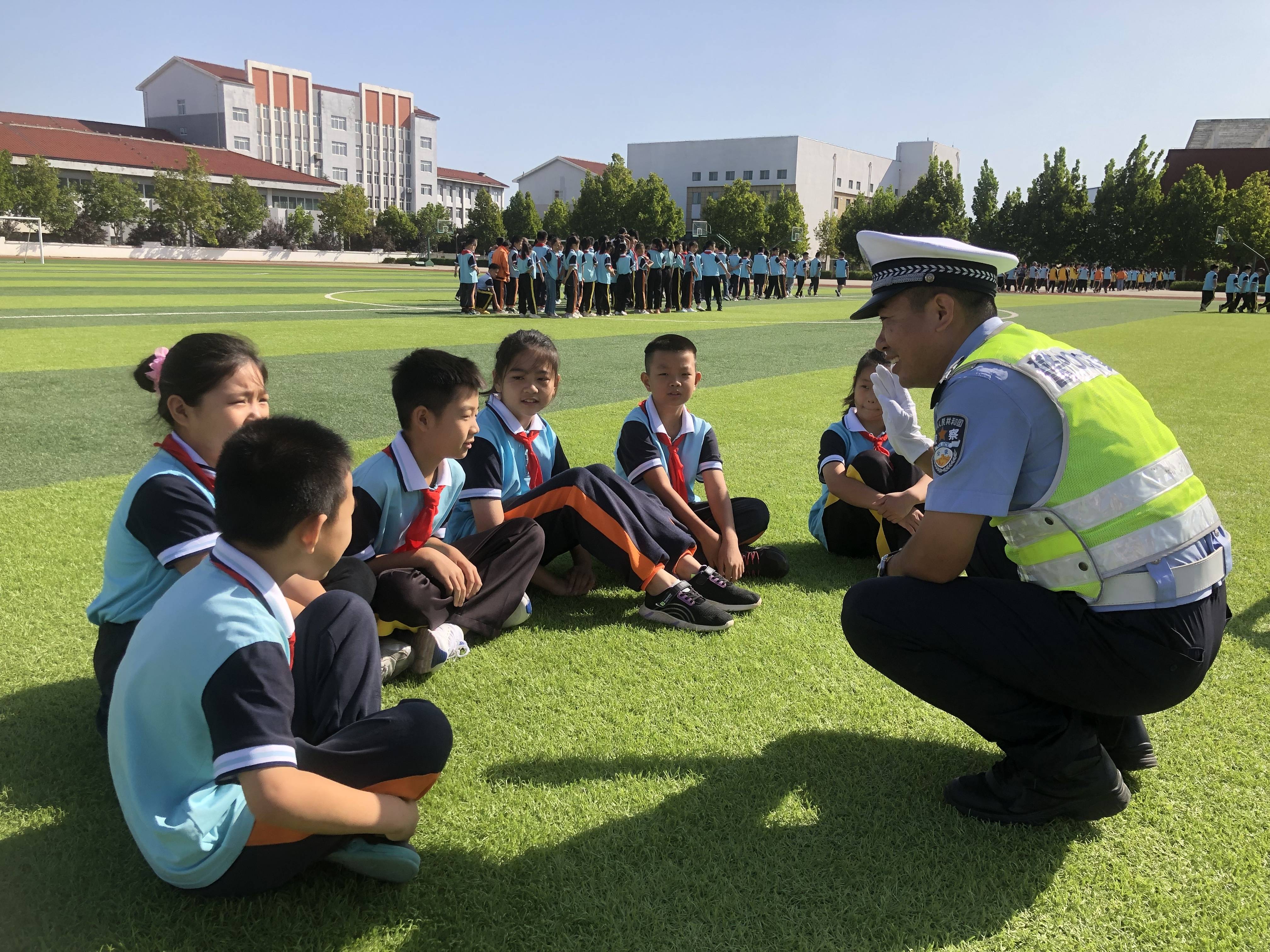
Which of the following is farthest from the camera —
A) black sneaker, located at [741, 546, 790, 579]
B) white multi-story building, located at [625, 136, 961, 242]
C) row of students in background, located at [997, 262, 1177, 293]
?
white multi-story building, located at [625, 136, 961, 242]

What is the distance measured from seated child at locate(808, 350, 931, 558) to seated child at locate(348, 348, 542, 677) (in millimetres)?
1684

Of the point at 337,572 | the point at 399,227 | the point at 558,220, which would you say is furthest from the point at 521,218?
the point at 337,572

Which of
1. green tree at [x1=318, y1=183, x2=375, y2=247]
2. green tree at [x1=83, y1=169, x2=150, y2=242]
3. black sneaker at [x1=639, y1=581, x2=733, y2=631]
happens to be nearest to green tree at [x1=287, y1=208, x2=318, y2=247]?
green tree at [x1=318, y1=183, x2=375, y2=247]

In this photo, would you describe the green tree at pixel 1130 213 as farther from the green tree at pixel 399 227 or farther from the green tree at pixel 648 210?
the green tree at pixel 399 227

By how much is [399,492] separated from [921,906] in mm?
2086

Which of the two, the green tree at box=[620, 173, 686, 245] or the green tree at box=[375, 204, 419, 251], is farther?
the green tree at box=[620, 173, 686, 245]

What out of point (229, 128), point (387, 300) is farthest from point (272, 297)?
point (229, 128)

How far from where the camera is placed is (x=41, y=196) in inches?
1937

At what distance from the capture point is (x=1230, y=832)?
7.52 ft

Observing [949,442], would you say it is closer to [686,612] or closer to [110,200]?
[686,612]

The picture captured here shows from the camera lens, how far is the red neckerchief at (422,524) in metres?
3.24

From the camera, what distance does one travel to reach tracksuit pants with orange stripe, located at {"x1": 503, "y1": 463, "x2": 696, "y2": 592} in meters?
3.53

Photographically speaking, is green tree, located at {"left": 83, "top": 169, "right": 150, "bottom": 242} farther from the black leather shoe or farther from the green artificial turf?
the black leather shoe

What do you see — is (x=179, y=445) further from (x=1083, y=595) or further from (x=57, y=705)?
(x=1083, y=595)
